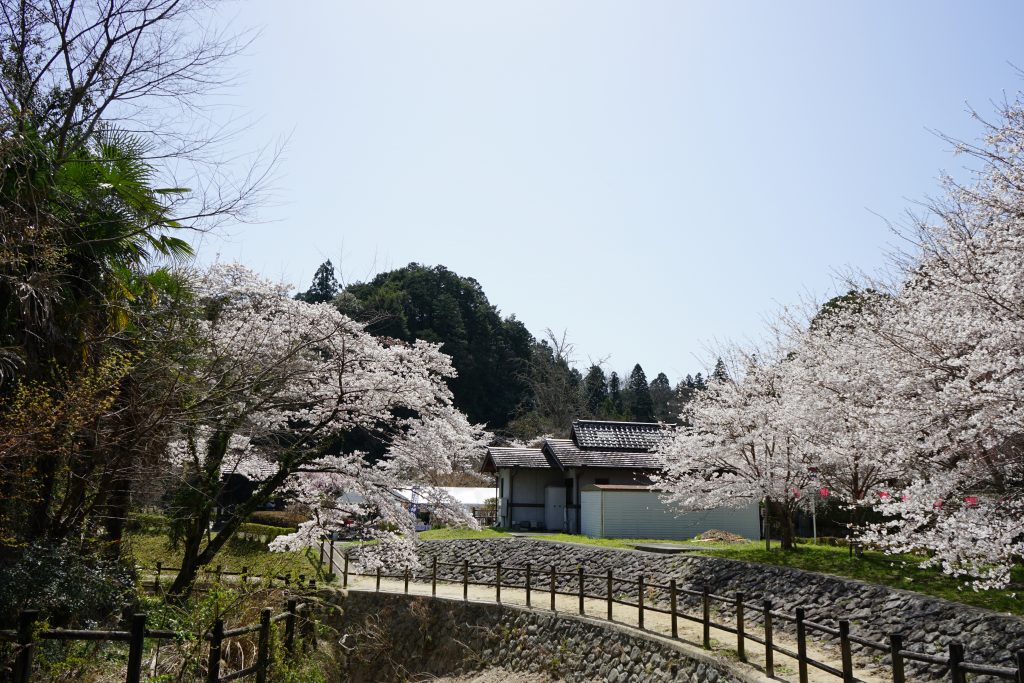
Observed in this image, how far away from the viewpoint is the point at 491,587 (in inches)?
773

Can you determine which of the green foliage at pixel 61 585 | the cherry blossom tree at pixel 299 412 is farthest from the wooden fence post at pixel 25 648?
the cherry blossom tree at pixel 299 412

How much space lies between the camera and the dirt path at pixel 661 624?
988 centimetres

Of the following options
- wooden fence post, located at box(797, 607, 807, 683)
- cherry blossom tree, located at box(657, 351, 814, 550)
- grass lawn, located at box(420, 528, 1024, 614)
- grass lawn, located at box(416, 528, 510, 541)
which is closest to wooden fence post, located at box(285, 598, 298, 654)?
wooden fence post, located at box(797, 607, 807, 683)

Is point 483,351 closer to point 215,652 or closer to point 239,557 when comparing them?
point 239,557

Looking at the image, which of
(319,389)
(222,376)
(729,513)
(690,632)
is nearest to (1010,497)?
(690,632)

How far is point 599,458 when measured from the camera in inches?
1096

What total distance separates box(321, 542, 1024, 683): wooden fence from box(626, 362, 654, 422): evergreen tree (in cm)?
3935

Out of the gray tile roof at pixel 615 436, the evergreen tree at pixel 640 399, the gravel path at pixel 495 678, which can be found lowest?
the gravel path at pixel 495 678

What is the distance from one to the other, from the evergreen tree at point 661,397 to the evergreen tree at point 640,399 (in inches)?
28.0

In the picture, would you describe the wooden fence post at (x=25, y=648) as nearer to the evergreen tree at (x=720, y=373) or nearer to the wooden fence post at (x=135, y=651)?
the wooden fence post at (x=135, y=651)

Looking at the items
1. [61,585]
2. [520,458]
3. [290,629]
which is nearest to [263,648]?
[290,629]

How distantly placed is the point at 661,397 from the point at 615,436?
4335 cm

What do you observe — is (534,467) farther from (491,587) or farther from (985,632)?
Answer: (985,632)

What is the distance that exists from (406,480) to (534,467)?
43.7 feet
